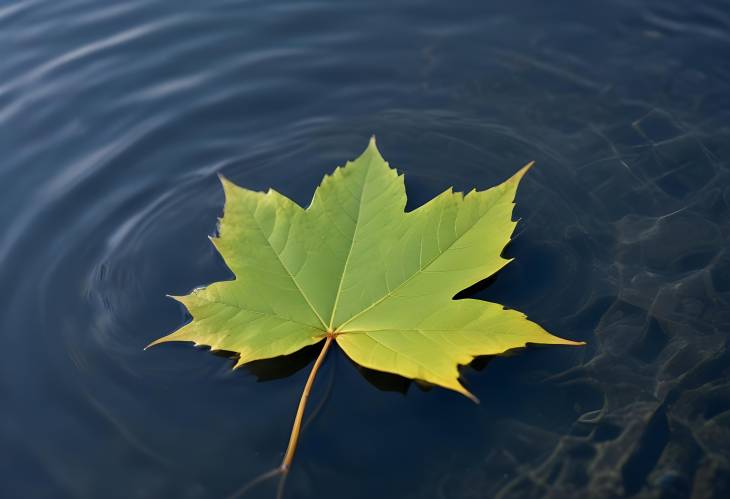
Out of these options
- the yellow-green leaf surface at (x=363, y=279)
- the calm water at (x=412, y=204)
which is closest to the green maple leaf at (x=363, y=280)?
the yellow-green leaf surface at (x=363, y=279)

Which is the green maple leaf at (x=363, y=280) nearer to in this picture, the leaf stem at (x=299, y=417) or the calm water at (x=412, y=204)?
the leaf stem at (x=299, y=417)

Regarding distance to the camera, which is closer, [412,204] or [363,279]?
[363,279]

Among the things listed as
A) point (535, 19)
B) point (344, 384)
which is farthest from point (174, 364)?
point (535, 19)

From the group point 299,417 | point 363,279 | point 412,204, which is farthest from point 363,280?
point 412,204

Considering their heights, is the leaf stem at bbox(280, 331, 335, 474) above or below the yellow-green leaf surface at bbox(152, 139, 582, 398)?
below

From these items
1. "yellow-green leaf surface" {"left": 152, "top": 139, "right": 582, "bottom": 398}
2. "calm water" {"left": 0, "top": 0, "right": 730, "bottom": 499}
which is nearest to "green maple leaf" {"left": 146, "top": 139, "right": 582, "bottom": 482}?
"yellow-green leaf surface" {"left": 152, "top": 139, "right": 582, "bottom": 398}

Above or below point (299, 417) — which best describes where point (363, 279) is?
above

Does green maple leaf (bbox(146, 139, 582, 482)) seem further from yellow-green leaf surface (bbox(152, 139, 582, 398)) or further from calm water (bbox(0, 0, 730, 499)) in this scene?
calm water (bbox(0, 0, 730, 499))

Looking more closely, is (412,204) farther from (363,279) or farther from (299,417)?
(299,417)
